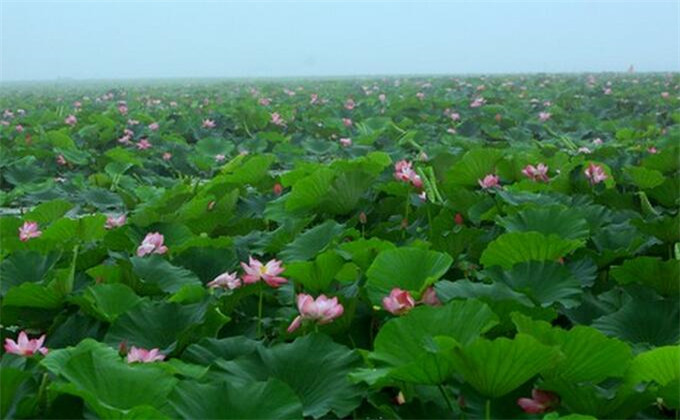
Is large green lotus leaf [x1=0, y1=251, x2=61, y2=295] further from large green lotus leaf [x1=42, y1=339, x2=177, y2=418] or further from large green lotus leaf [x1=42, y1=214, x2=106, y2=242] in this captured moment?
large green lotus leaf [x1=42, y1=339, x2=177, y2=418]

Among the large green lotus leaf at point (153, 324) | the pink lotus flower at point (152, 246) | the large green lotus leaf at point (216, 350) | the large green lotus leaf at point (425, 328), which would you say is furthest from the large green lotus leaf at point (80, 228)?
the large green lotus leaf at point (425, 328)

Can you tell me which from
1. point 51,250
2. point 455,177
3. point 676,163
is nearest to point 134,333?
point 51,250

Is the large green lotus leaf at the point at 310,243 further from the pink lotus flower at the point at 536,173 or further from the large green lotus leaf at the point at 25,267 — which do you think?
the pink lotus flower at the point at 536,173

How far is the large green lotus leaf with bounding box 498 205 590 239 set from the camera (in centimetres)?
164

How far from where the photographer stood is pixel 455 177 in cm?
229

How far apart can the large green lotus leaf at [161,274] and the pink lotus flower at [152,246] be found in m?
0.10

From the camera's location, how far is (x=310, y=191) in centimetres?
208

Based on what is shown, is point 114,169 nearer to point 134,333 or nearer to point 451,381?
point 134,333

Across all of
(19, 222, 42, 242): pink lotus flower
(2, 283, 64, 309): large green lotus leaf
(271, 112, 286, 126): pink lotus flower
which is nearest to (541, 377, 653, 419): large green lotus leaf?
(2, 283, 64, 309): large green lotus leaf

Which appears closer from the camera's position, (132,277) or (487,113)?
(132,277)

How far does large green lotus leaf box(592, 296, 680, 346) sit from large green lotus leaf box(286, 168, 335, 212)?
0.90 m

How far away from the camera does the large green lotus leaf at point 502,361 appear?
3.06 feet

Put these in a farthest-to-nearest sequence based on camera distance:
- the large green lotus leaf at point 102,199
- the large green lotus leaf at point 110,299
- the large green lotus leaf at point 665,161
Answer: the large green lotus leaf at point 102,199, the large green lotus leaf at point 665,161, the large green lotus leaf at point 110,299

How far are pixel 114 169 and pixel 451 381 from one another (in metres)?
2.89
